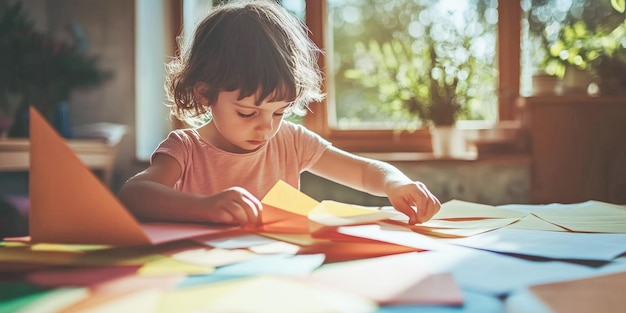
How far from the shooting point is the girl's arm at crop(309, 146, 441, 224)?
0.72 metres

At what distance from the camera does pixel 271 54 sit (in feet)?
2.92

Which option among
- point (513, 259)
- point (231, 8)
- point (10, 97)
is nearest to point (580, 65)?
point (231, 8)

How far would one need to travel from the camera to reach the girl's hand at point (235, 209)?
0.60m

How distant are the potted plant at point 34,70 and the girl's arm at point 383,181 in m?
1.43

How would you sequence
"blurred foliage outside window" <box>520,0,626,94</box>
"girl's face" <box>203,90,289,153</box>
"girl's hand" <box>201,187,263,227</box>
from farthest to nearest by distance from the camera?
"blurred foliage outside window" <box>520,0,626,94</box> → "girl's face" <box>203,90,289,153</box> → "girl's hand" <box>201,187,263,227</box>

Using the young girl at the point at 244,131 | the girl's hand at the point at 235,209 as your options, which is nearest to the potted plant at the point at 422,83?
the young girl at the point at 244,131

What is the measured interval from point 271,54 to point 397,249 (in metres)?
0.47

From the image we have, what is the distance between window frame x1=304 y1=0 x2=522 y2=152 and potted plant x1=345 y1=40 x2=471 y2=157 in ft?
0.49

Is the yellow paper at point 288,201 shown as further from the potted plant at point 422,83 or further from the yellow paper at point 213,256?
the potted plant at point 422,83

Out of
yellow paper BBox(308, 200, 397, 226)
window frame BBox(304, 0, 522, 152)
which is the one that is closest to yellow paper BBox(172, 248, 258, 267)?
yellow paper BBox(308, 200, 397, 226)

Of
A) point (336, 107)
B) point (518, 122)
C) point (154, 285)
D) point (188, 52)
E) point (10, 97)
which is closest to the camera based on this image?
point (154, 285)

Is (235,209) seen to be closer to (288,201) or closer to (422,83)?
(288,201)

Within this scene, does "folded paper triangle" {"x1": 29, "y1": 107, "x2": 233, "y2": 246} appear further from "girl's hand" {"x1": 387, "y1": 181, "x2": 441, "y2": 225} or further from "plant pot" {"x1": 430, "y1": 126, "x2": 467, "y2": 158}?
"plant pot" {"x1": 430, "y1": 126, "x2": 467, "y2": 158}

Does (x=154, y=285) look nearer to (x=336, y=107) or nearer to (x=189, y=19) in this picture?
(x=336, y=107)
